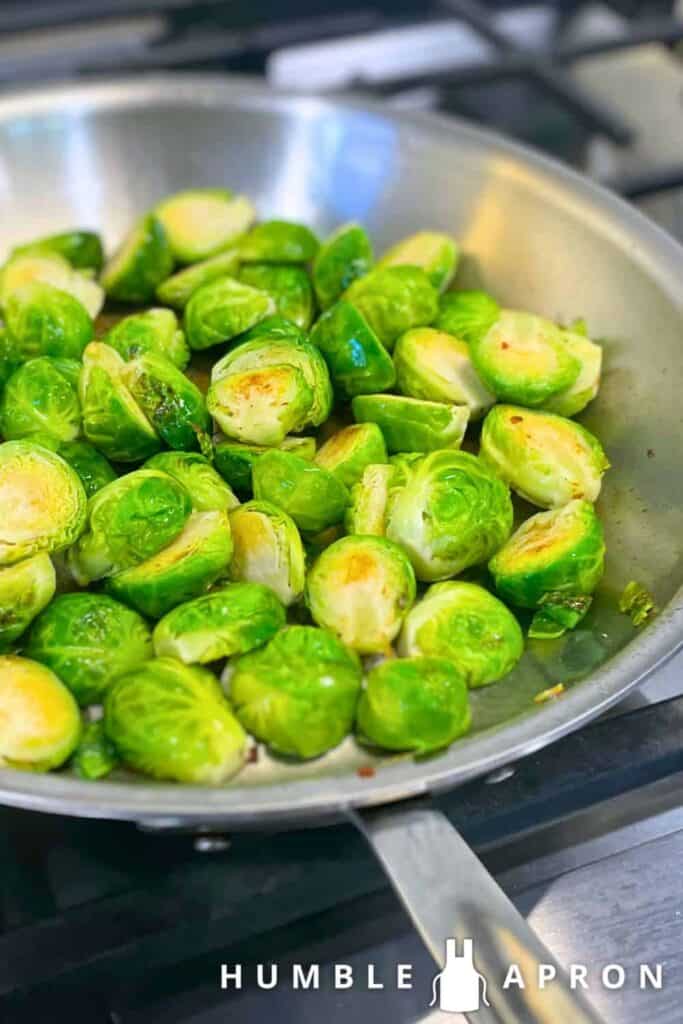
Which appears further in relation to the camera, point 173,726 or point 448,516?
point 448,516

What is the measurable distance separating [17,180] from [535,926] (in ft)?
4.64

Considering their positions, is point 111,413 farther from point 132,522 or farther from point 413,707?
point 413,707

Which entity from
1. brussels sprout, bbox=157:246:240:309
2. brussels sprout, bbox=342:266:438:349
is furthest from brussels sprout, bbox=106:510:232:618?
brussels sprout, bbox=157:246:240:309

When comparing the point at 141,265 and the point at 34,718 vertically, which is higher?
the point at 141,265

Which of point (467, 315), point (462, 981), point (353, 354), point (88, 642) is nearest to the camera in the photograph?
point (462, 981)

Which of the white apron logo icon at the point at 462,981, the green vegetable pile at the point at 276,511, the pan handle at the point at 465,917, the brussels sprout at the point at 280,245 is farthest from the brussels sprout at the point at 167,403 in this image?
the white apron logo icon at the point at 462,981

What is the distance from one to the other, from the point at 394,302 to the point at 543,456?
34cm

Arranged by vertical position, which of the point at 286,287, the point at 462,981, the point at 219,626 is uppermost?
the point at 286,287

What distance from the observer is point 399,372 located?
1.45 metres

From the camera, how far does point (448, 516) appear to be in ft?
3.91

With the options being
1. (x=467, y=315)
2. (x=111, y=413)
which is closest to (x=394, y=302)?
(x=467, y=315)

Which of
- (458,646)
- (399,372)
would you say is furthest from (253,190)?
(458,646)

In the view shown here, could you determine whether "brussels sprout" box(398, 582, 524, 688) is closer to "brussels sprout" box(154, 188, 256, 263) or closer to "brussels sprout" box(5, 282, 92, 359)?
"brussels sprout" box(5, 282, 92, 359)

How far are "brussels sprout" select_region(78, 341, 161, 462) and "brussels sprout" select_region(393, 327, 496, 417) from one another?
348mm
